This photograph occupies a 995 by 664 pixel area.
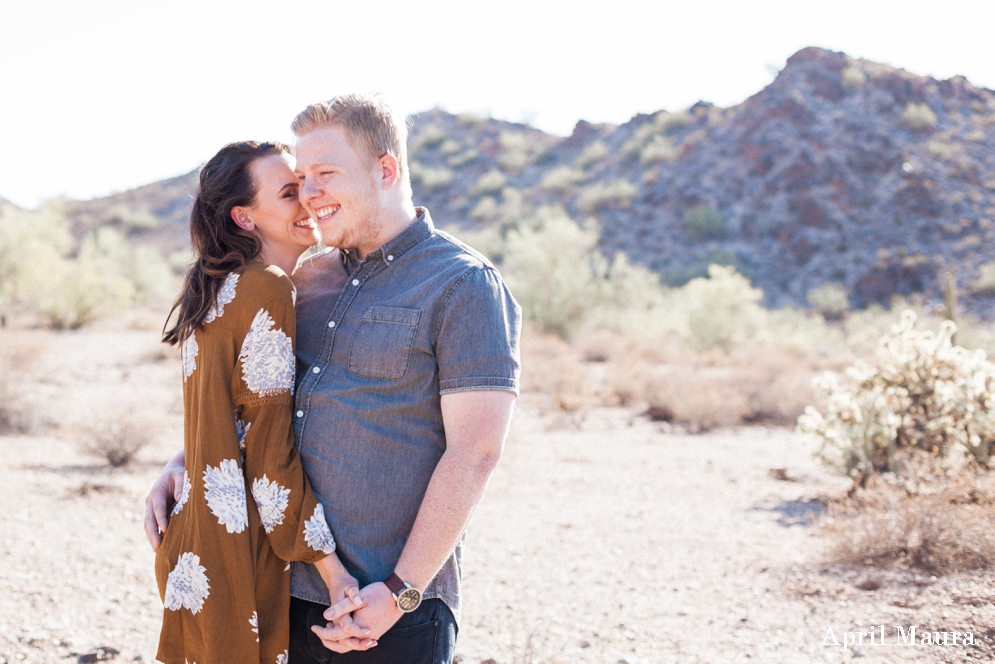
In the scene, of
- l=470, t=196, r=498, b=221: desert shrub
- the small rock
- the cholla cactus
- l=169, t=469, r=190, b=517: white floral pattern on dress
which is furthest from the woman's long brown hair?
l=470, t=196, r=498, b=221: desert shrub

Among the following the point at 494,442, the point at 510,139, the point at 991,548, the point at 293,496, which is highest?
the point at 510,139

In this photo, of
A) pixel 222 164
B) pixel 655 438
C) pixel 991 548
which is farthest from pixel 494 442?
pixel 655 438

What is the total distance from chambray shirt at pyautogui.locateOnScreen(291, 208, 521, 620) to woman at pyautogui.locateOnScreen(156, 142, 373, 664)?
0.05 m

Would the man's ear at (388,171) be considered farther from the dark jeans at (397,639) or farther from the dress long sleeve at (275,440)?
the dark jeans at (397,639)

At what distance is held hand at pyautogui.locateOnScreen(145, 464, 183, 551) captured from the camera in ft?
6.81

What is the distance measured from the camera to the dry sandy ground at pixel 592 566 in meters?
4.32

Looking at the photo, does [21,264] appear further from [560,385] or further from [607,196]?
[607,196]

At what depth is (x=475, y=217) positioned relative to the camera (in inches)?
1692

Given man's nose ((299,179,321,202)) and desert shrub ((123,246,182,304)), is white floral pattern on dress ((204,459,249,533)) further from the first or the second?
desert shrub ((123,246,182,304))

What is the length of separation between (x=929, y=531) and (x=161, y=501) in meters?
5.06

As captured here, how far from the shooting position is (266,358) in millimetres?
1849

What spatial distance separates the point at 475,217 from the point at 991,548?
39004 millimetres

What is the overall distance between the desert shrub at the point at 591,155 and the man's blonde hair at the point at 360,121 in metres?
44.6

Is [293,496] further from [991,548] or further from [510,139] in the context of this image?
[510,139]
